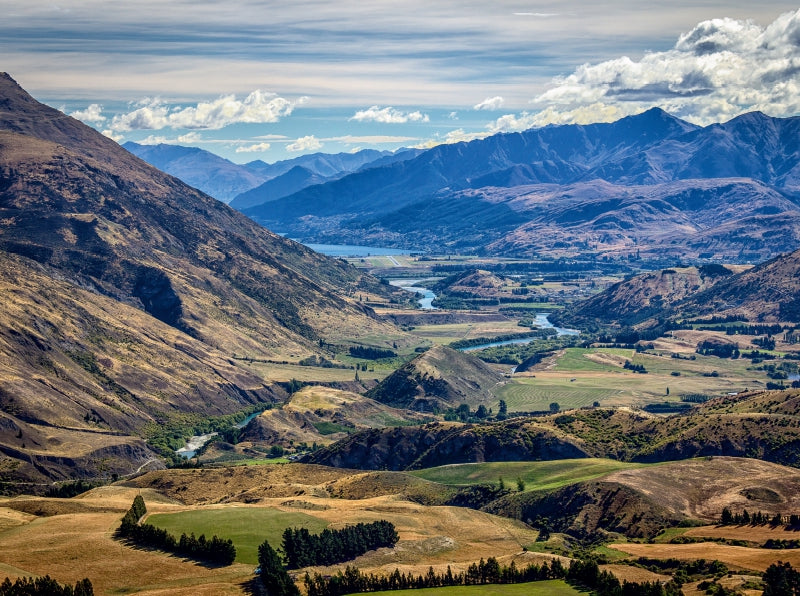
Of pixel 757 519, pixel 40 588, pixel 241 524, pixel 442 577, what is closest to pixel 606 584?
pixel 442 577

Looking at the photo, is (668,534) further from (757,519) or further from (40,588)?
(40,588)

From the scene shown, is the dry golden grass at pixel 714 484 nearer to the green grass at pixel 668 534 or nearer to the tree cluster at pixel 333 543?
the green grass at pixel 668 534

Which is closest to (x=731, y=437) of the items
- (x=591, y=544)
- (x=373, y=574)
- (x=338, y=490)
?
(x=591, y=544)

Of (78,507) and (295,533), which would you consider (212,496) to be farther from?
(295,533)

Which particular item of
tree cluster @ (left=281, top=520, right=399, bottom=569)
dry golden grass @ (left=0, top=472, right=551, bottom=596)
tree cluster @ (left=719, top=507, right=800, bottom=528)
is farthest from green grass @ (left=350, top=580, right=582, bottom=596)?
tree cluster @ (left=719, top=507, right=800, bottom=528)

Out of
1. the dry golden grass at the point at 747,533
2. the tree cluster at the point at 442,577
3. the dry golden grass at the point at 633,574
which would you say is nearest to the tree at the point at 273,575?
the tree cluster at the point at 442,577

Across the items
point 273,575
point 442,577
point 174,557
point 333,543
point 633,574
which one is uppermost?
point 273,575
